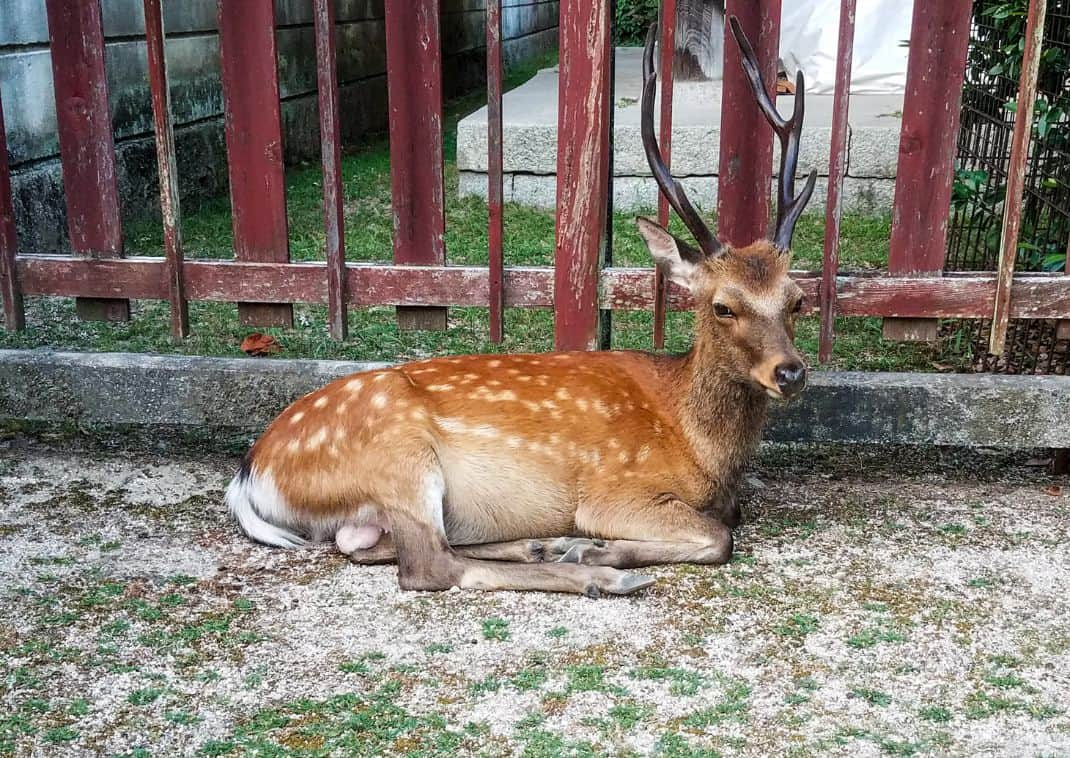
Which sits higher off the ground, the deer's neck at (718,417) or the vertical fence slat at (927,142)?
the vertical fence slat at (927,142)

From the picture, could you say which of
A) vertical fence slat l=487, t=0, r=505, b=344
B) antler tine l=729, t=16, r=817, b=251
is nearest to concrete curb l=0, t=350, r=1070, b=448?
vertical fence slat l=487, t=0, r=505, b=344

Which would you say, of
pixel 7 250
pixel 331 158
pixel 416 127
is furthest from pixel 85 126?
pixel 416 127

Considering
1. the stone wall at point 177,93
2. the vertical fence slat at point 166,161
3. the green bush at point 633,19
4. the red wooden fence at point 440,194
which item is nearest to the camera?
the red wooden fence at point 440,194

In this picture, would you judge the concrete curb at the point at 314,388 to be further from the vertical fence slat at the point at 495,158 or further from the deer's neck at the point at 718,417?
the vertical fence slat at the point at 495,158

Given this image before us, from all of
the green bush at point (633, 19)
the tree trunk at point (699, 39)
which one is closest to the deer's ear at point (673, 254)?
the tree trunk at point (699, 39)

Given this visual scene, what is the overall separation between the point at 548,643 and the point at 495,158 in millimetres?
1757

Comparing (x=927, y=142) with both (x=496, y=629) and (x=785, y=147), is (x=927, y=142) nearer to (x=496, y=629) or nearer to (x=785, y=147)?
(x=785, y=147)

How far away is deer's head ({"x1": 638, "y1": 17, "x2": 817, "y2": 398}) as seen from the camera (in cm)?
354

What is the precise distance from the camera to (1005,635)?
3.20 metres

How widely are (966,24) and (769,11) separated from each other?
0.65 m

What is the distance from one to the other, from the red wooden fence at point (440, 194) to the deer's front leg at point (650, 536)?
79cm

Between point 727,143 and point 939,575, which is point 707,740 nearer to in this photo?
point 939,575

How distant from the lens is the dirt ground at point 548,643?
274cm

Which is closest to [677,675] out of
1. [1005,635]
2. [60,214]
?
[1005,635]
